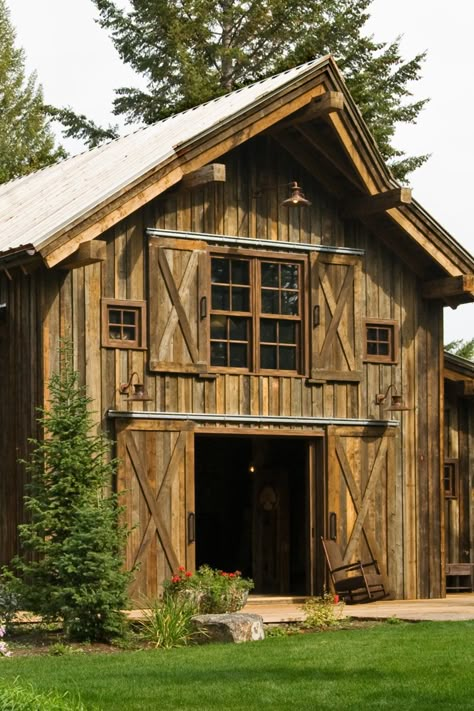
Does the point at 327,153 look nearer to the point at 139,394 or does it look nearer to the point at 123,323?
the point at 123,323

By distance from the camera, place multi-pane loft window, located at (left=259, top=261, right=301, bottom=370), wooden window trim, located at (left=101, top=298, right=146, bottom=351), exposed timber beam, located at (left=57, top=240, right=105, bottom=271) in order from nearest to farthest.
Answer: exposed timber beam, located at (left=57, top=240, right=105, bottom=271)
wooden window trim, located at (left=101, top=298, right=146, bottom=351)
multi-pane loft window, located at (left=259, top=261, right=301, bottom=370)

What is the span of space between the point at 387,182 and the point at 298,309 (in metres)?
2.27

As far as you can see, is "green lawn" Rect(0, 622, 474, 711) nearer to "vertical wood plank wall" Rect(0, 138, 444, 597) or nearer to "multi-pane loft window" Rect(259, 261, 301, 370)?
"vertical wood plank wall" Rect(0, 138, 444, 597)

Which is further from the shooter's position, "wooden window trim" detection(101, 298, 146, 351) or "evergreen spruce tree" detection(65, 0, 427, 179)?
"evergreen spruce tree" detection(65, 0, 427, 179)

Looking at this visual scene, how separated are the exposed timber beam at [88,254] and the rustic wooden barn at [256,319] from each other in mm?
27

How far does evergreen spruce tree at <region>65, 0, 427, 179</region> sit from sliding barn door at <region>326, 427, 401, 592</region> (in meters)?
17.6

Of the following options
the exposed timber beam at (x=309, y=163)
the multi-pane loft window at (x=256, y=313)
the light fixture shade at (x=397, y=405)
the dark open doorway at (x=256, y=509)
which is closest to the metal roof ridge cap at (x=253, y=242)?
the multi-pane loft window at (x=256, y=313)

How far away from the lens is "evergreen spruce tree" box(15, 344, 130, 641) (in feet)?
55.8

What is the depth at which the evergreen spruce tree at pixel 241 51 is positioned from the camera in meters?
39.4

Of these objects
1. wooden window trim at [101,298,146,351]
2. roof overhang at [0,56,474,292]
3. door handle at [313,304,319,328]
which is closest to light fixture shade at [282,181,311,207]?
roof overhang at [0,56,474,292]

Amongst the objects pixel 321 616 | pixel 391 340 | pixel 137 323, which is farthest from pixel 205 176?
pixel 321 616

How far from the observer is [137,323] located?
20.6 metres

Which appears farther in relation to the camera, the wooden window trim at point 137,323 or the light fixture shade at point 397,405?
the light fixture shade at point 397,405

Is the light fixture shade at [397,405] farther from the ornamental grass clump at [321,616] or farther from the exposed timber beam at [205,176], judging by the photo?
the exposed timber beam at [205,176]
